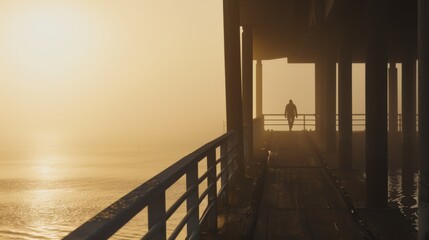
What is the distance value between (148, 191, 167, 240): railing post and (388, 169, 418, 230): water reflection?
6.46m

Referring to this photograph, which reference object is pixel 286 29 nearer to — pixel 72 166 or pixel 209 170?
pixel 209 170

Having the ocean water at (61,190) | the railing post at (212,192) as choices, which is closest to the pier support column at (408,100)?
the ocean water at (61,190)

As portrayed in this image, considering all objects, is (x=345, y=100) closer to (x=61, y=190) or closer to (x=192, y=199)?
(x=192, y=199)

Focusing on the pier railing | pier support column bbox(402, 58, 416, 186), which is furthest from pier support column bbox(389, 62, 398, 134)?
the pier railing

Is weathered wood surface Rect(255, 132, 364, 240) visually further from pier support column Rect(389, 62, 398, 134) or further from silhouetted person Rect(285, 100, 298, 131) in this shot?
pier support column Rect(389, 62, 398, 134)

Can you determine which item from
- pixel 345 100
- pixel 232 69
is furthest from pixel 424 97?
pixel 345 100

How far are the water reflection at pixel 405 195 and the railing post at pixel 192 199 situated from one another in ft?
15.2

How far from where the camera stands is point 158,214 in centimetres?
472

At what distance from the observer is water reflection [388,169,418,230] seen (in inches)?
440

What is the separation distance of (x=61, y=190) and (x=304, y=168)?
9489 cm

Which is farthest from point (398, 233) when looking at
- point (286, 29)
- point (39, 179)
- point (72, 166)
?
point (72, 166)

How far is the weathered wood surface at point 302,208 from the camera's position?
9008 millimetres

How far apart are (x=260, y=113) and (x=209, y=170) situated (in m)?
32.7

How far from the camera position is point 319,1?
789 inches
